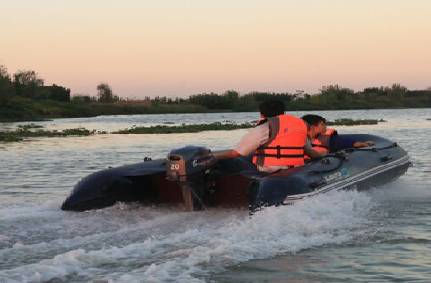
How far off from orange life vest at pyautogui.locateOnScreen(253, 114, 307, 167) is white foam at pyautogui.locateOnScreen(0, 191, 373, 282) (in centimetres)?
63

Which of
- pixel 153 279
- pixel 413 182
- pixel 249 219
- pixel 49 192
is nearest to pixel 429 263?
pixel 249 219

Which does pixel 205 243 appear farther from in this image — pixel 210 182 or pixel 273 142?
pixel 273 142

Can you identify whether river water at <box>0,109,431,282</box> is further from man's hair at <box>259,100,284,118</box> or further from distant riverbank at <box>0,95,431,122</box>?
distant riverbank at <box>0,95,431,122</box>

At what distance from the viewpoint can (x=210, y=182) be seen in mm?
7945

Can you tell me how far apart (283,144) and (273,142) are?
13 centimetres

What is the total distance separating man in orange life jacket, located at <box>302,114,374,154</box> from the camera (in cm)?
988

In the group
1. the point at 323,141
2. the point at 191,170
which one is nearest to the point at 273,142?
the point at 191,170

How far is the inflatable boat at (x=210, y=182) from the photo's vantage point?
738 centimetres

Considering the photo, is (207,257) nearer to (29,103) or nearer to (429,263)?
(429,263)

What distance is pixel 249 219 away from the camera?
22.4 ft

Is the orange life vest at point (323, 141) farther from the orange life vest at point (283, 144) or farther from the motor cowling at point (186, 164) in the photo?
the motor cowling at point (186, 164)

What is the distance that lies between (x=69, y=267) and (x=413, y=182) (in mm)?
7707

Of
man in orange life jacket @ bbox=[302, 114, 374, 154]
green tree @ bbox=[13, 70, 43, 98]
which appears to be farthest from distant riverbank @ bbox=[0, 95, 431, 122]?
man in orange life jacket @ bbox=[302, 114, 374, 154]

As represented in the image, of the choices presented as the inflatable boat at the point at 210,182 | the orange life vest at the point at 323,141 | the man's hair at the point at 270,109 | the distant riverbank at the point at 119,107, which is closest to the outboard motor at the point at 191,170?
the inflatable boat at the point at 210,182
